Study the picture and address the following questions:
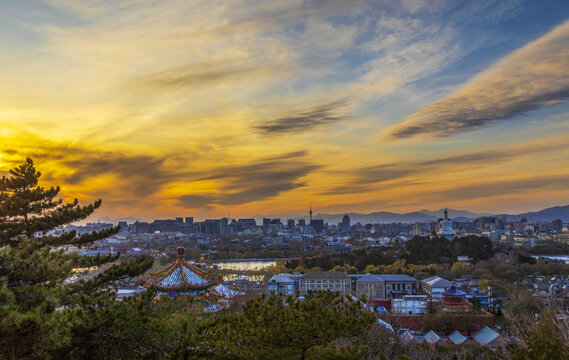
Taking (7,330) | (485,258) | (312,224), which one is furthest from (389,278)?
(312,224)

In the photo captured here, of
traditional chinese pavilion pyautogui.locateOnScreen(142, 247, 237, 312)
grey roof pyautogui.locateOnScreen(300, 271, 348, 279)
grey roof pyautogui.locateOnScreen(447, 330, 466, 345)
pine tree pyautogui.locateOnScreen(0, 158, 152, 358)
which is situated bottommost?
grey roof pyautogui.locateOnScreen(447, 330, 466, 345)

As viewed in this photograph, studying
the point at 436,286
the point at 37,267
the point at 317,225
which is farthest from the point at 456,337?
the point at 317,225

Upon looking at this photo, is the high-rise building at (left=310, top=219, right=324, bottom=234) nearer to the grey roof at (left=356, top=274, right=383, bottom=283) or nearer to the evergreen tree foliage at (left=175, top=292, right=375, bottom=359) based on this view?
the grey roof at (left=356, top=274, right=383, bottom=283)

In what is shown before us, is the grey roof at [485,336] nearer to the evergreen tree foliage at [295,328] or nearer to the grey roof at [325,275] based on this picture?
the evergreen tree foliage at [295,328]

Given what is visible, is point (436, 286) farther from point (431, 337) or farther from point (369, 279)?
point (431, 337)

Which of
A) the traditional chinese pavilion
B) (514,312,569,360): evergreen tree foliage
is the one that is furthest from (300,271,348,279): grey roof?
(514,312,569,360): evergreen tree foliage

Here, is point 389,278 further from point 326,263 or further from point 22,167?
point 22,167
